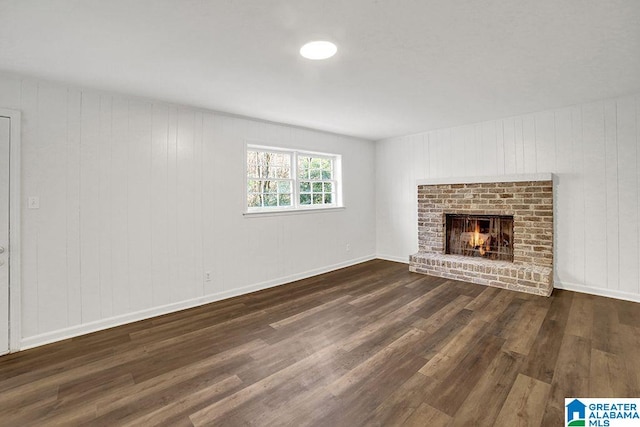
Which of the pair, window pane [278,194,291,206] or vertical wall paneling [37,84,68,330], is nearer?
vertical wall paneling [37,84,68,330]

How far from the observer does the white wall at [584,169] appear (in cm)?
363

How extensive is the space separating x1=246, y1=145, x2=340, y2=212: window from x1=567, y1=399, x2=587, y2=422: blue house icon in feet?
12.2

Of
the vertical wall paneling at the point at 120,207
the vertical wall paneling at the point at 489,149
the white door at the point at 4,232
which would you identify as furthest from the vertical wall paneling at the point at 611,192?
the white door at the point at 4,232

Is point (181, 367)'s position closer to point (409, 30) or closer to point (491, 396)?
point (491, 396)

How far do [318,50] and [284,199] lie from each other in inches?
109

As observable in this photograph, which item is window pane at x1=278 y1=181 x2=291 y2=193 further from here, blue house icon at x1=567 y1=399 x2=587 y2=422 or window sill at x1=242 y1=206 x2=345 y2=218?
blue house icon at x1=567 y1=399 x2=587 y2=422

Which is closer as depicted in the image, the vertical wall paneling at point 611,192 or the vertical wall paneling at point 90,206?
the vertical wall paneling at point 90,206

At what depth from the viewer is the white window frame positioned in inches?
171

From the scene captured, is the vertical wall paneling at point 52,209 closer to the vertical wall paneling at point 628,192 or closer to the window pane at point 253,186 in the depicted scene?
the window pane at point 253,186

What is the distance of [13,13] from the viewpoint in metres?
1.81

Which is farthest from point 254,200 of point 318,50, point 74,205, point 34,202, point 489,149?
point 489,149

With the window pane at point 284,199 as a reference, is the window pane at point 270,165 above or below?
above

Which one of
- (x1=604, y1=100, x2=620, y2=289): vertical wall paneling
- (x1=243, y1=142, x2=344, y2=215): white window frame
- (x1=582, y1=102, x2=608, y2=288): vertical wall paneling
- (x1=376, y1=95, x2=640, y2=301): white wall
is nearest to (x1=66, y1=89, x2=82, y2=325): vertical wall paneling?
(x1=243, y1=142, x2=344, y2=215): white window frame

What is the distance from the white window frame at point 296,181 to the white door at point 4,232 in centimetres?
229
